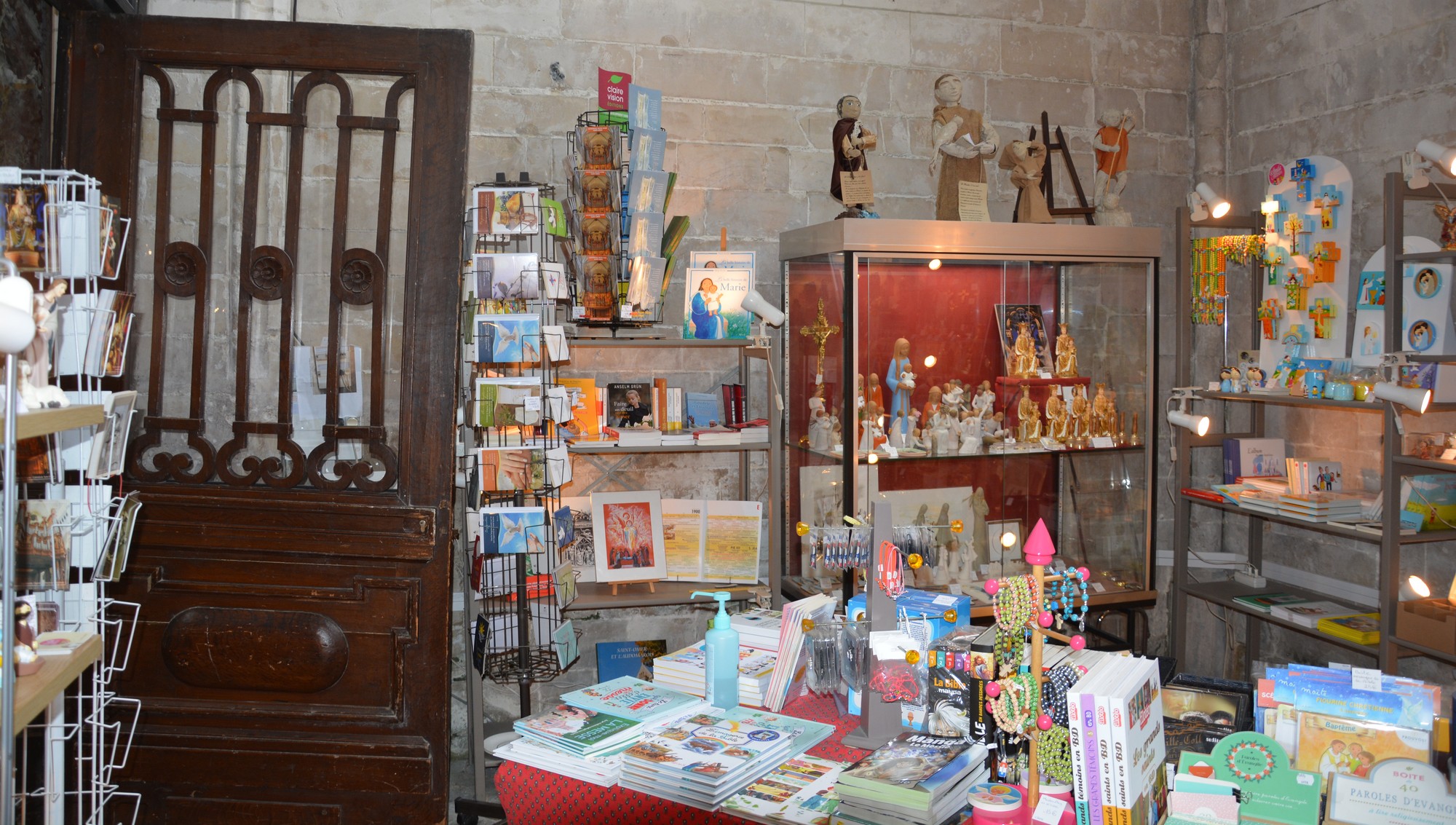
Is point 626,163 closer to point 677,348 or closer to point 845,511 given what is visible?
point 677,348

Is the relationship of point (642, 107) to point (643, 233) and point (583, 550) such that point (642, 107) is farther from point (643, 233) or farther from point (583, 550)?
point (583, 550)

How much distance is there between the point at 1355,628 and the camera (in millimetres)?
3600

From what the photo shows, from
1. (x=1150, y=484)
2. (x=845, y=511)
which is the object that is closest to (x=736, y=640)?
(x=845, y=511)

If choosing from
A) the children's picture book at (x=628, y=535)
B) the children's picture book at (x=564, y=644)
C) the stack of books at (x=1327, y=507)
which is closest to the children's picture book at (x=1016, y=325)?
the stack of books at (x=1327, y=507)

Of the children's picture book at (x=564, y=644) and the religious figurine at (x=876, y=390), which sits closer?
the children's picture book at (x=564, y=644)

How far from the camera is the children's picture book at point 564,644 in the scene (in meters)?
3.35

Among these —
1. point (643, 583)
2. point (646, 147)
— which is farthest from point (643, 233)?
point (643, 583)

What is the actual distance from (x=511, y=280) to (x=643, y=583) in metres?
1.27

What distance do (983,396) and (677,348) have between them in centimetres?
119

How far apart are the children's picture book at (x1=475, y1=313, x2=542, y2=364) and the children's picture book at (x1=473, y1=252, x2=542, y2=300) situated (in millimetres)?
122

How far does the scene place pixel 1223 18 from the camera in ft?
14.9

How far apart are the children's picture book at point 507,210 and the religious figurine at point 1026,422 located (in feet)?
6.45

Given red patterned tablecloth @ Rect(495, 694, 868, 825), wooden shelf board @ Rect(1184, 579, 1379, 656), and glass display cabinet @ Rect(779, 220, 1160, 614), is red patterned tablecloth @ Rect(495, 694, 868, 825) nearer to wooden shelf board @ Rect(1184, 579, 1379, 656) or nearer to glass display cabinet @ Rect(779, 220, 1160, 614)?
glass display cabinet @ Rect(779, 220, 1160, 614)

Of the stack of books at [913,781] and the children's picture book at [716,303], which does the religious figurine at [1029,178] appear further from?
the stack of books at [913,781]
